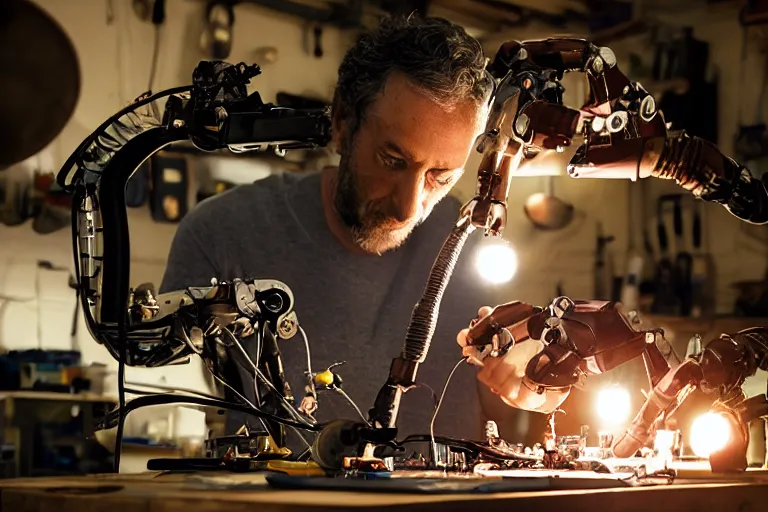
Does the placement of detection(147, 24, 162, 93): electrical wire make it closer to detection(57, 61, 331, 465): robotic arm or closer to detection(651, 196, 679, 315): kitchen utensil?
detection(57, 61, 331, 465): robotic arm

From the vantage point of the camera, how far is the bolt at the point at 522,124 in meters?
1.34

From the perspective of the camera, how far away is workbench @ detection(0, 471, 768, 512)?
2.79 feet

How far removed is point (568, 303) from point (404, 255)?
29.1 inches

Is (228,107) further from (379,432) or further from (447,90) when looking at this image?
(379,432)

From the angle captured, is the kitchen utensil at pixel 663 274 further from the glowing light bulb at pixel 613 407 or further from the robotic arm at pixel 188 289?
the robotic arm at pixel 188 289

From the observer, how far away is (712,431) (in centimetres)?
139

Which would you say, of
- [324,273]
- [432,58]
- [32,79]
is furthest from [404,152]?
[32,79]

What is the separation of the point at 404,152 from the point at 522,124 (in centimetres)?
30

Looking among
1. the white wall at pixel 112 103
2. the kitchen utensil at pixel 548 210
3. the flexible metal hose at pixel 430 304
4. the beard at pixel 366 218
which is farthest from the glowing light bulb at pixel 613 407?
the kitchen utensil at pixel 548 210

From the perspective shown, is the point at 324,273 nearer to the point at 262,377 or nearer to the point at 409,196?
the point at 409,196

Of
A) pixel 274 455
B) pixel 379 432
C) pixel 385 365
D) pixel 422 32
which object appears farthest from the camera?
pixel 385 365

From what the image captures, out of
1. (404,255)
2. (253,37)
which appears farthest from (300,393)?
(253,37)

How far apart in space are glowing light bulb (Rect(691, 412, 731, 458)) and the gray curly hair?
56cm

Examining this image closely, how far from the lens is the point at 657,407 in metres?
1.36
